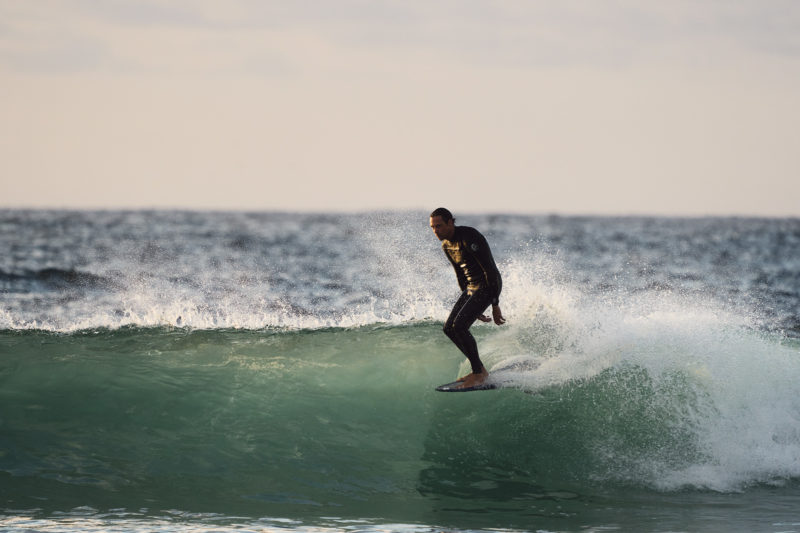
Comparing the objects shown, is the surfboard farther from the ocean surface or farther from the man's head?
the man's head

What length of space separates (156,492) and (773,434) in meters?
6.12

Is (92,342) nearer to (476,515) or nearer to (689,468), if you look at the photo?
(476,515)

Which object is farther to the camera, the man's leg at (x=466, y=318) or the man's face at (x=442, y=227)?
the man's leg at (x=466, y=318)

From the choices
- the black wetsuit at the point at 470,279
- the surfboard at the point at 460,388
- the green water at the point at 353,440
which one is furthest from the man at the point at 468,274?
the green water at the point at 353,440

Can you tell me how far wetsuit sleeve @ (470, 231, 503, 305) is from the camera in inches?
370

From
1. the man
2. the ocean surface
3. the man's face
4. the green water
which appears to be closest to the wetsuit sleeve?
the man

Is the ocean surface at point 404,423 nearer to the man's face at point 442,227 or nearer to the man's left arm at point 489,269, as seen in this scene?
the man's left arm at point 489,269

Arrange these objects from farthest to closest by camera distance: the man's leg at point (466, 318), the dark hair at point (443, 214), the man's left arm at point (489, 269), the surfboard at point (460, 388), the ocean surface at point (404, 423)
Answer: the surfboard at point (460, 388)
the man's leg at point (466, 318)
the man's left arm at point (489, 269)
the dark hair at point (443, 214)
the ocean surface at point (404, 423)

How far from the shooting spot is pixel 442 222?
9.26 meters

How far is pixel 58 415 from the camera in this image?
11023 mm

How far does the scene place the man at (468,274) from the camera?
9.34 m

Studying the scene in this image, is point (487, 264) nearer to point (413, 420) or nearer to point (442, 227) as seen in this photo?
point (442, 227)

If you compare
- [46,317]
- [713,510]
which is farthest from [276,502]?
[46,317]

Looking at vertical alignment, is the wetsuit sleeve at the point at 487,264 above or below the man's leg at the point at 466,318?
above
